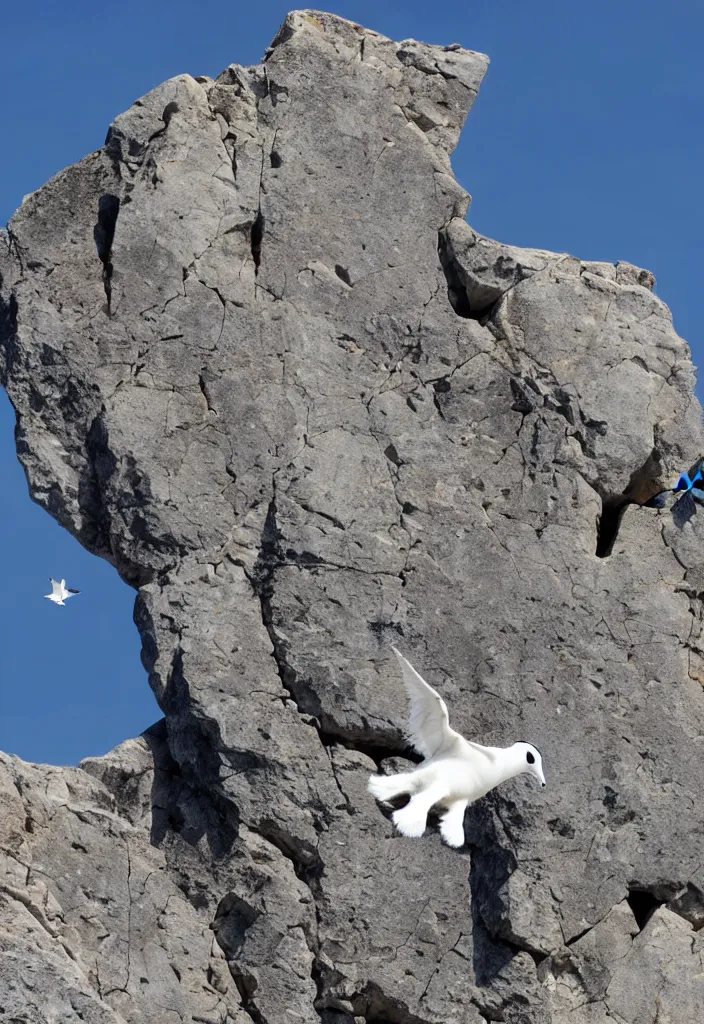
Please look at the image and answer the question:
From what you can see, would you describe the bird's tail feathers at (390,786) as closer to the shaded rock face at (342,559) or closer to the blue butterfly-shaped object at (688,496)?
the shaded rock face at (342,559)

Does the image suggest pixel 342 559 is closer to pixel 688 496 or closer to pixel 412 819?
pixel 412 819

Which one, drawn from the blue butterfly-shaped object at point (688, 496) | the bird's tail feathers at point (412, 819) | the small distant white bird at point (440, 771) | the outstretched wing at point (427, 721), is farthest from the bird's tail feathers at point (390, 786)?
the blue butterfly-shaped object at point (688, 496)

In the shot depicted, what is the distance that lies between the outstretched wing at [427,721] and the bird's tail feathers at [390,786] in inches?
12.1

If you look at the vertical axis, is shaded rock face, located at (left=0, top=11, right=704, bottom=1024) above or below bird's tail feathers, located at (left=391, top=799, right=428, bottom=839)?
above

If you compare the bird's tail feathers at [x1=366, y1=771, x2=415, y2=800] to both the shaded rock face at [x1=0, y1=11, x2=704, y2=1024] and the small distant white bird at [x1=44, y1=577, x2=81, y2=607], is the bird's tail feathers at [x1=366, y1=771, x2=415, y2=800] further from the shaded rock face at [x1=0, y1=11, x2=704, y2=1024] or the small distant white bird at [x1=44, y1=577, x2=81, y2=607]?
the small distant white bird at [x1=44, y1=577, x2=81, y2=607]

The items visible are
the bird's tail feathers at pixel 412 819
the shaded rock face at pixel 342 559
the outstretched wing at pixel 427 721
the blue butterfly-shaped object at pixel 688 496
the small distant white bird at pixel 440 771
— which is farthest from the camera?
the blue butterfly-shaped object at pixel 688 496

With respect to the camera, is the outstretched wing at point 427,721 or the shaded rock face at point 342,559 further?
the shaded rock face at point 342,559

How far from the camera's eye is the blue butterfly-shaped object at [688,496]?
15656 mm

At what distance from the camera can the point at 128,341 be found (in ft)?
51.3

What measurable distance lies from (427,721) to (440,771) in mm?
333

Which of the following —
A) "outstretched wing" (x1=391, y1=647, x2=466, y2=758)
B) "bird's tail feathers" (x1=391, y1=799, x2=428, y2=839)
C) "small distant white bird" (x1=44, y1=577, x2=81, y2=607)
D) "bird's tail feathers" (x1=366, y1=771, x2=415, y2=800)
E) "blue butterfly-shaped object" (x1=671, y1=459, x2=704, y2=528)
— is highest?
"small distant white bird" (x1=44, y1=577, x2=81, y2=607)

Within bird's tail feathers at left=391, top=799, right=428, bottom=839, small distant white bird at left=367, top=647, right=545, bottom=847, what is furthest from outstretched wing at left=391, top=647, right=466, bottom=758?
bird's tail feathers at left=391, top=799, right=428, bottom=839

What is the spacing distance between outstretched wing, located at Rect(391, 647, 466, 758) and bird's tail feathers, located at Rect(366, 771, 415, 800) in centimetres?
31

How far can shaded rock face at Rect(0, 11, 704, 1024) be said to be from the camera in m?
14.1
